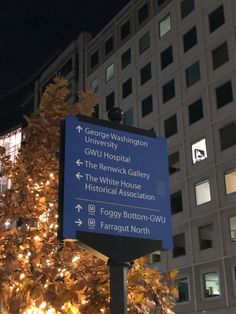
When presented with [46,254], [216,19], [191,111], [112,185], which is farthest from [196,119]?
[112,185]

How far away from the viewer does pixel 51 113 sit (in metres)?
9.20

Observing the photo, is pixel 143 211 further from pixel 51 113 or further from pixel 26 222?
pixel 51 113

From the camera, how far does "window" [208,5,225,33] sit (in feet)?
107

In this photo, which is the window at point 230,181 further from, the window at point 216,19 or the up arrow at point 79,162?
the up arrow at point 79,162

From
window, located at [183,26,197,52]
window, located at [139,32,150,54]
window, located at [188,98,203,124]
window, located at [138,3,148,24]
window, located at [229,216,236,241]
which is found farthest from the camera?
window, located at [138,3,148,24]

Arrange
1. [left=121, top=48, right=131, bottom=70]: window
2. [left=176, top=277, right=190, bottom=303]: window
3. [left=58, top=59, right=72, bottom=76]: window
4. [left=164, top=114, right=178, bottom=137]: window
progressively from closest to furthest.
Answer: [left=176, top=277, right=190, bottom=303]: window → [left=164, top=114, right=178, bottom=137]: window → [left=121, top=48, right=131, bottom=70]: window → [left=58, top=59, right=72, bottom=76]: window

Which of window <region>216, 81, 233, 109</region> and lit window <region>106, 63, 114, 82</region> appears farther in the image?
lit window <region>106, 63, 114, 82</region>

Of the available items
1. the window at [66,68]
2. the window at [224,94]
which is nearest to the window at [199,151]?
the window at [224,94]

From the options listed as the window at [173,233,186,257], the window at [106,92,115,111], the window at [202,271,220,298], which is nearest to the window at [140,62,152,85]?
the window at [106,92,115,111]

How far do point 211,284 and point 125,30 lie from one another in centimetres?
2120

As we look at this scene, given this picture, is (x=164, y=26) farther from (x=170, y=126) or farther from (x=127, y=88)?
(x=170, y=126)

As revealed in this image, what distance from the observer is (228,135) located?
3016 centimetres

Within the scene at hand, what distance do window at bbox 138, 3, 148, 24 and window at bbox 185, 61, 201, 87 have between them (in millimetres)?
7304

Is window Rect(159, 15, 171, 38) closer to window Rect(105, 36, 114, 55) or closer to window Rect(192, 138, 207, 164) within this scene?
window Rect(105, 36, 114, 55)
